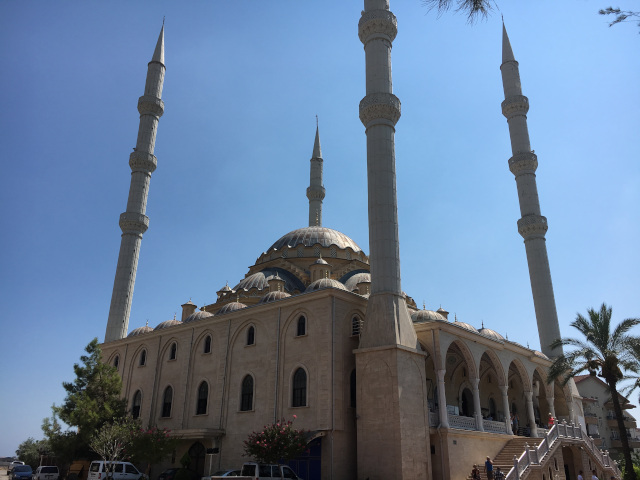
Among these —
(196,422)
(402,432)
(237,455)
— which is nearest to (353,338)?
(402,432)

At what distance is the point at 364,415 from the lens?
19.2m

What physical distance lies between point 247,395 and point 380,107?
14.4m

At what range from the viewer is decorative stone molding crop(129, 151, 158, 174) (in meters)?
35.8

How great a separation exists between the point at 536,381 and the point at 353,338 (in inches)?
546

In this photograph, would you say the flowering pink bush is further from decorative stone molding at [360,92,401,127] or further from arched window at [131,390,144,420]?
decorative stone molding at [360,92,401,127]

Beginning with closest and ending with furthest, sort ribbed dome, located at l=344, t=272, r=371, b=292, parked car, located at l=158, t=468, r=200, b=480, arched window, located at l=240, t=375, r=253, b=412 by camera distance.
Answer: parked car, located at l=158, t=468, r=200, b=480
arched window, located at l=240, t=375, r=253, b=412
ribbed dome, located at l=344, t=272, r=371, b=292

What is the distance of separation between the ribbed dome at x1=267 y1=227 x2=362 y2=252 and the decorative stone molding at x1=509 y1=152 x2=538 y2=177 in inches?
472

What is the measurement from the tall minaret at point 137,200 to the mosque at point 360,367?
187 millimetres

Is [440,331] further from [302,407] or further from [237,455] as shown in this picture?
[237,455]

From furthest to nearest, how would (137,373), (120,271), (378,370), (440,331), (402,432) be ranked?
1. (120,271)
2. (137,373)
3. (440,331)
4. (378,370)
5. (402,432)

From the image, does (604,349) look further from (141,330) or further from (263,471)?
(141,330)

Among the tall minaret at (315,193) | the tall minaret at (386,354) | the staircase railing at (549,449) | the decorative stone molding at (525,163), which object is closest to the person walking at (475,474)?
the staircase railing at (549,449)

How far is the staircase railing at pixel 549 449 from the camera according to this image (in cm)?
1914

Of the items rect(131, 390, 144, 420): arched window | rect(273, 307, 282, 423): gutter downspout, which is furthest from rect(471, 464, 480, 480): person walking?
rect(131, 390, 144, 420): arched window
